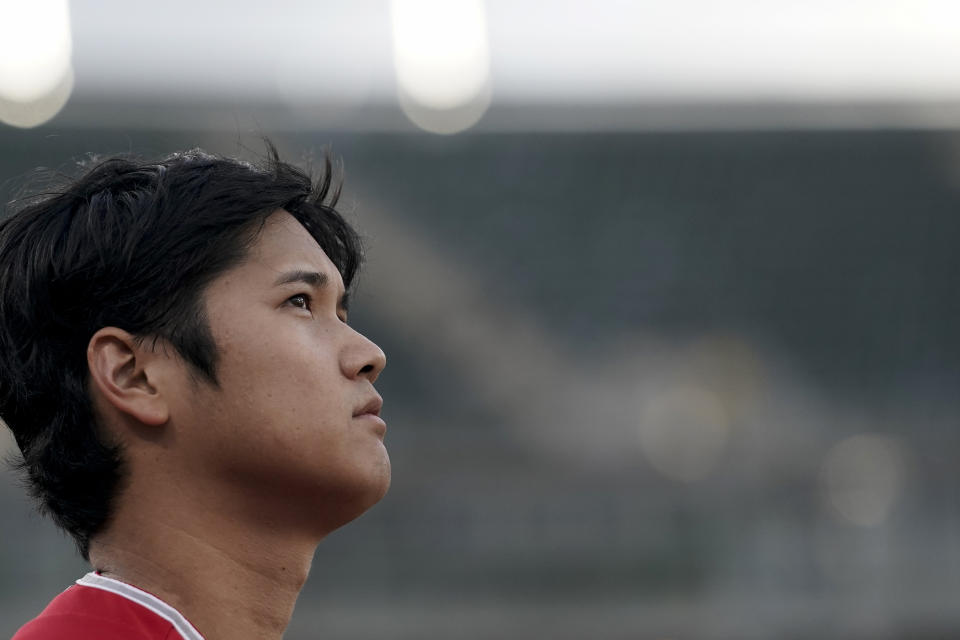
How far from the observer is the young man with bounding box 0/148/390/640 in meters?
1.73

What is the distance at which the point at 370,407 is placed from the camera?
179 centimetres

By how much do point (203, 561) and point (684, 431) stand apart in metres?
13.7

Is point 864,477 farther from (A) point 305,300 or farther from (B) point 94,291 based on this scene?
(B) point 94,291

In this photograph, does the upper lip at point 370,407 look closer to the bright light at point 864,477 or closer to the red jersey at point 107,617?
the red jersey at point 107,617

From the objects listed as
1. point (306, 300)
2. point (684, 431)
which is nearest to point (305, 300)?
point (306, 300)

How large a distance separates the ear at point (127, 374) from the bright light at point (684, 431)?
526 inches

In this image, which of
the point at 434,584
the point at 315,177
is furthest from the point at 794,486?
the point at 315,177

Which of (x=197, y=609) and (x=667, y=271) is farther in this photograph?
(x=667, y=271)

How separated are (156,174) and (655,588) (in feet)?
41.1

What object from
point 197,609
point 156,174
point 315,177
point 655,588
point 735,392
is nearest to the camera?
point 197,609

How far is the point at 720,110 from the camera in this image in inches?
625

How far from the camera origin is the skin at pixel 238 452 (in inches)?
67.9

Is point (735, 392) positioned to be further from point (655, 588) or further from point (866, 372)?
point (655, 588)

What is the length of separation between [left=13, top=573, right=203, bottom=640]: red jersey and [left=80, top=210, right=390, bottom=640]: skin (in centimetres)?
3
